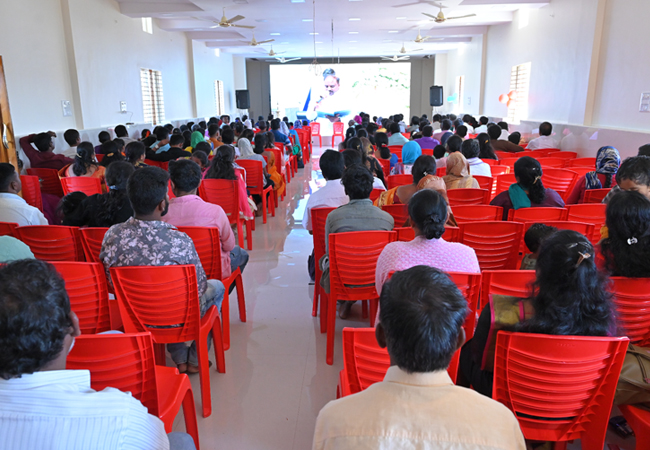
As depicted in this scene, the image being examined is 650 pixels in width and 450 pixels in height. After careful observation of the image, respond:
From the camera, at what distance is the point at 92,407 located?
40.7 inches

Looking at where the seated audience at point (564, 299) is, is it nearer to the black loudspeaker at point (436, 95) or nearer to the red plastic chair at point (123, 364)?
the red plastic chair at point (123, 364)

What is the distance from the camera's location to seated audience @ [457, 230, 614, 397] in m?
1.46

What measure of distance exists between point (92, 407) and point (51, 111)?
715cm

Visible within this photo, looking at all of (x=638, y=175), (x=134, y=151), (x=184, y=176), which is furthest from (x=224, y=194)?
(x=638, y=175)

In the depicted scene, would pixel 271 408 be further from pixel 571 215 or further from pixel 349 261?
pixel 571 215

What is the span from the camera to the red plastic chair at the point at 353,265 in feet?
8.20

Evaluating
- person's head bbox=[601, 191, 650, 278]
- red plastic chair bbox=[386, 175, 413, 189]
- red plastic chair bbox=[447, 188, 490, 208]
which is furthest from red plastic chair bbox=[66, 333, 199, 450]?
red plastic chair bbox=[386, 175, 413, 189]

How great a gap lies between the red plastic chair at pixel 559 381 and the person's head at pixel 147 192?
162 cm

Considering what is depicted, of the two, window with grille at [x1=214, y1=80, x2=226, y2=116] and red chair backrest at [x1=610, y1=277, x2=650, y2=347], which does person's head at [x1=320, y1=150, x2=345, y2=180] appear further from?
window with grille at [x1=214, y1=80, x2=226, y2=116]

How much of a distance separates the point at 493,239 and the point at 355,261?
839mm

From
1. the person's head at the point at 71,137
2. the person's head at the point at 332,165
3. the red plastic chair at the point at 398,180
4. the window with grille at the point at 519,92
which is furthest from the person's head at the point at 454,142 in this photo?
the window with grille at the point at 519,92

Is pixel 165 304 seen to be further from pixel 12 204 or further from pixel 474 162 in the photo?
pixel 474 162

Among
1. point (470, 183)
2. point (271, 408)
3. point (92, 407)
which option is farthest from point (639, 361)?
point (470, 183)

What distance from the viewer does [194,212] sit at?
116 inches
